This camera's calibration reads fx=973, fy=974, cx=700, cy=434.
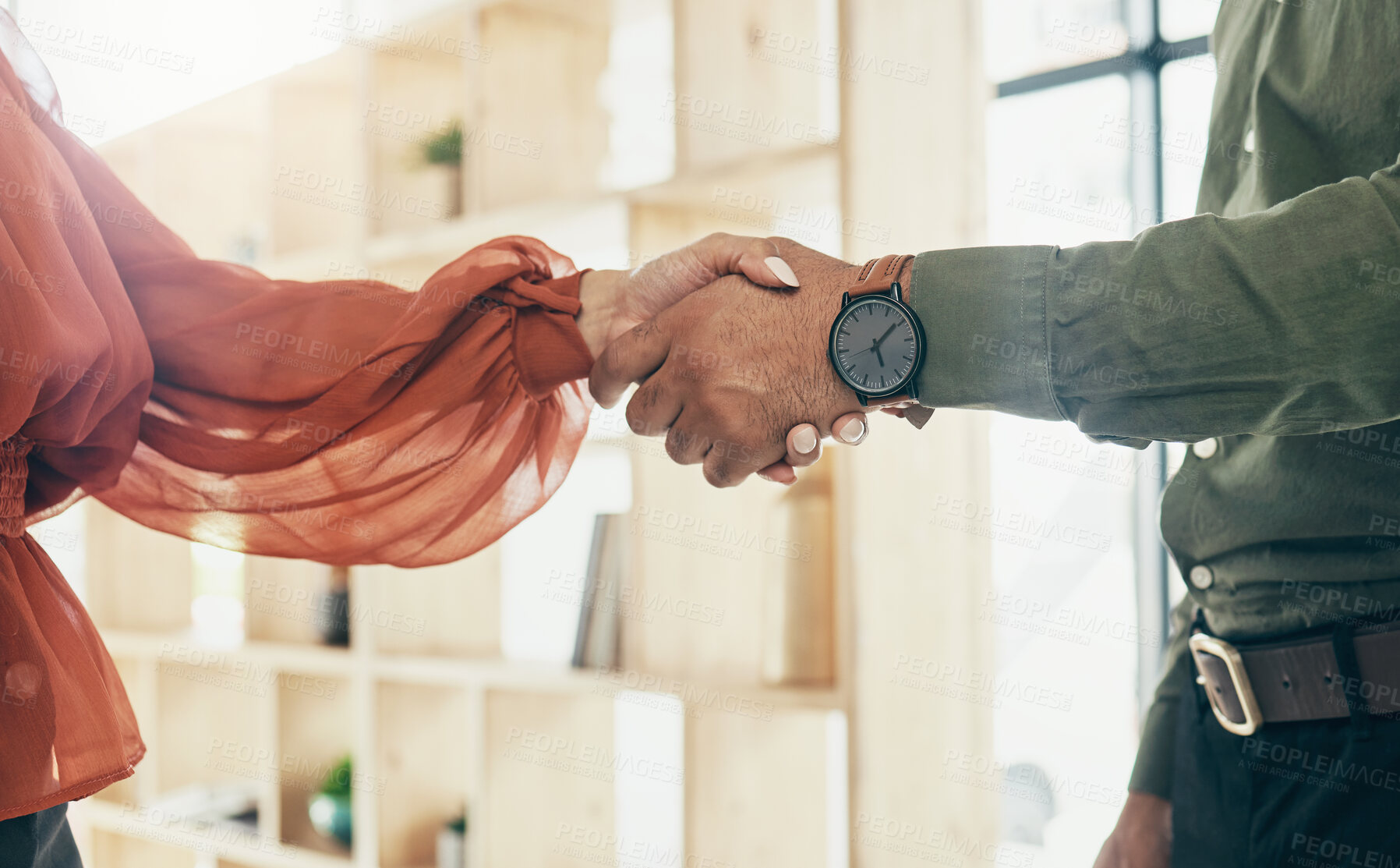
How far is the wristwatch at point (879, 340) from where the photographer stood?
2.91 ft

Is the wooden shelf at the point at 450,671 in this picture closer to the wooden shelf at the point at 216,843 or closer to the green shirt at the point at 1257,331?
the wooden shelf at the point at 216,843

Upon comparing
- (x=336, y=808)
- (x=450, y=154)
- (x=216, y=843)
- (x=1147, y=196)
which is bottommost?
(x=216, y=843)

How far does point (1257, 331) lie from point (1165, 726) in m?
0.53

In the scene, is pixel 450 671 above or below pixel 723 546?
below

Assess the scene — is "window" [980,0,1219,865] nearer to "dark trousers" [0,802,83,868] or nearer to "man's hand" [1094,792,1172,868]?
"man's hand" [1094,792,1172,868]

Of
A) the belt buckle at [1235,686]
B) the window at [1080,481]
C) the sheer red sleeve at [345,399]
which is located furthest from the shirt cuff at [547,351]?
the window at [1080,481]

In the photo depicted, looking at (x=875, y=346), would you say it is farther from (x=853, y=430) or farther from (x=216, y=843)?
(x=216, y=843)

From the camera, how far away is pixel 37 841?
730 millimetres

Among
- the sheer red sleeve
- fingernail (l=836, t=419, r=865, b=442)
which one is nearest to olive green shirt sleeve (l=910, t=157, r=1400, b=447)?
fingernail (l=836, t=419, r=865, b=442)

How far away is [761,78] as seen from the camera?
1736 millimetres

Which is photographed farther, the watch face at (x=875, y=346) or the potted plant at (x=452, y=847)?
the potted plant at (x=452, y=847)

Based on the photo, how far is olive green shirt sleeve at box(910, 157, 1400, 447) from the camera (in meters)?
0.73

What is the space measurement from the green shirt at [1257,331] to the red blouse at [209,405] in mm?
440

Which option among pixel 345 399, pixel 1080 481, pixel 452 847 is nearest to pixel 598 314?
pixel 345 399
